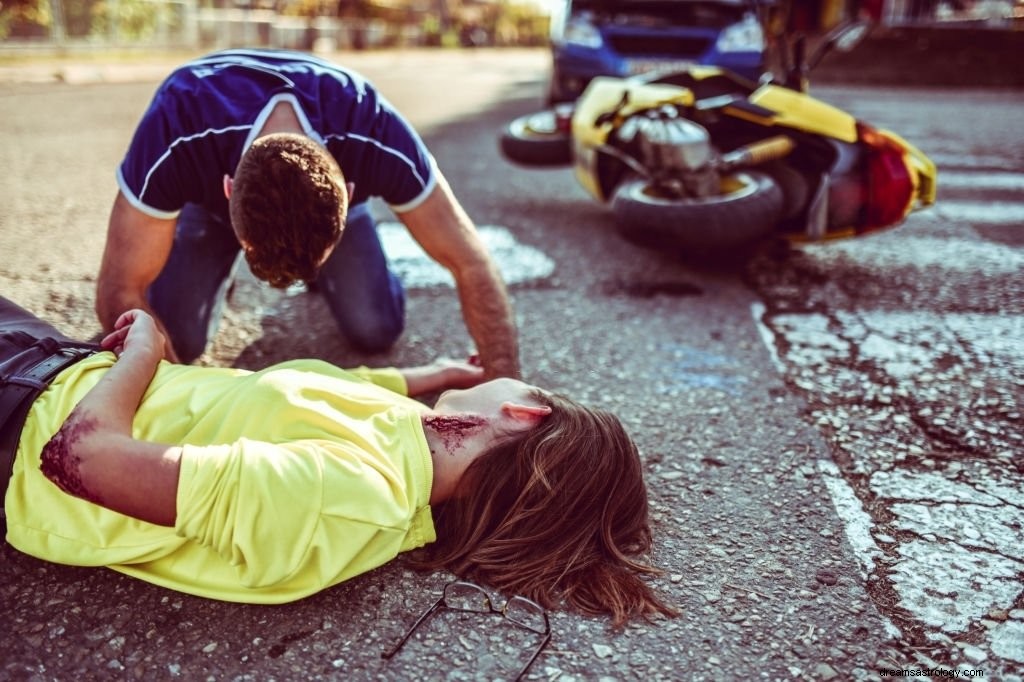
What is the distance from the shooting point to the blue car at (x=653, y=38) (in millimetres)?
8453

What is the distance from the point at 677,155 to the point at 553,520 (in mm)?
2501

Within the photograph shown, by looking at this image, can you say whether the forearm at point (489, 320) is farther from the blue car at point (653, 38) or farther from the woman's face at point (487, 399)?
the blue car at point (653, 38)

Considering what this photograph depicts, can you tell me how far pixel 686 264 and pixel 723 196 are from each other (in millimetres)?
436

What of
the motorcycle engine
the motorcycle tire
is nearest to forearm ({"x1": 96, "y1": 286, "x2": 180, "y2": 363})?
the motorcycle tire

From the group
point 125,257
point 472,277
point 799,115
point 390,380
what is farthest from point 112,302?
point 799,115

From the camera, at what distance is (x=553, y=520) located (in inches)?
82.4

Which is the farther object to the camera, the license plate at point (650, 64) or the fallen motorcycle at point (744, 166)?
the license plate at point (650, 64)

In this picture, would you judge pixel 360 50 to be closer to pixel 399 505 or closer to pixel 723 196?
pixel 723 196

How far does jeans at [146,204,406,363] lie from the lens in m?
3.19

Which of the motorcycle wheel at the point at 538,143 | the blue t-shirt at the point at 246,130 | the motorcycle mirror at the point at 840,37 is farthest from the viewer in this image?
the motorcycle wheel at the point at 538,143

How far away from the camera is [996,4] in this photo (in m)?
21.3

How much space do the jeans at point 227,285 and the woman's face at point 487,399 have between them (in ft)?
3.85

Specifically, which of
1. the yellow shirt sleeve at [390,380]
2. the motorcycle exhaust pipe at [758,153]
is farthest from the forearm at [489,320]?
the motorcycle exhaust pipe at [758,153]

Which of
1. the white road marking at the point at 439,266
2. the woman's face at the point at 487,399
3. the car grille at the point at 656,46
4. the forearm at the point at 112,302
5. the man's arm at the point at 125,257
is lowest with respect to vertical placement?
the white road marking at the point at 439,266
